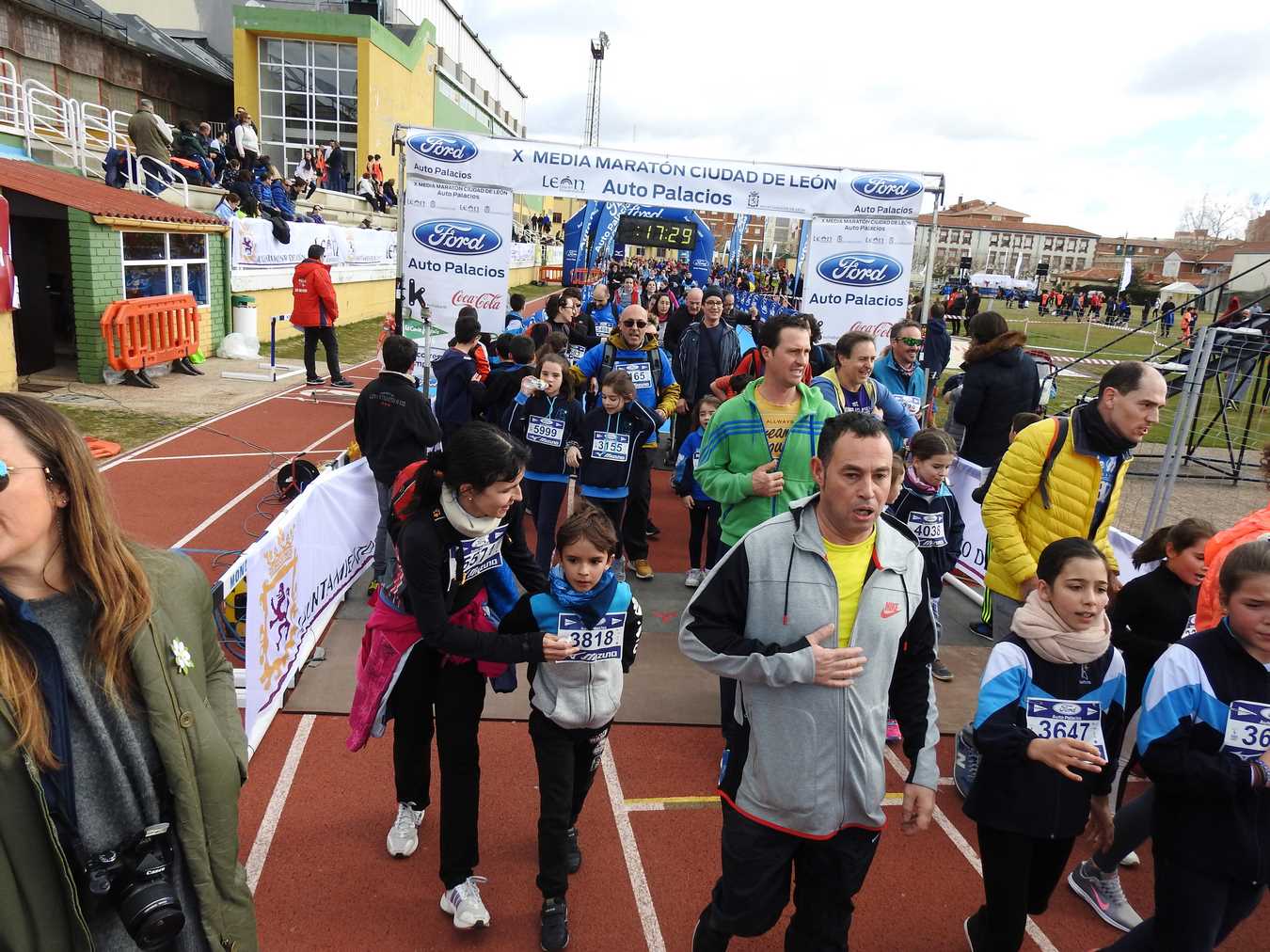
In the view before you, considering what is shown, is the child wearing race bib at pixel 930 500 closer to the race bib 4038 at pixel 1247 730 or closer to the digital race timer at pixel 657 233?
the race bib 4038 at pixel 1247 730

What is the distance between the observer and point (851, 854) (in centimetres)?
260

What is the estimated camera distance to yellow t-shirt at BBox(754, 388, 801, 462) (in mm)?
4492

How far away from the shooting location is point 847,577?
8.39 feet

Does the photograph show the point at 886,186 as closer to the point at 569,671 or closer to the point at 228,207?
the point at 569,671

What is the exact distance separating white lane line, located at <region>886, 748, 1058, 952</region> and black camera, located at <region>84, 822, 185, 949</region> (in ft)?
10.4

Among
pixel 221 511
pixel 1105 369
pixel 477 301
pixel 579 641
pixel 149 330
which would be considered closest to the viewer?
pixel 579 641

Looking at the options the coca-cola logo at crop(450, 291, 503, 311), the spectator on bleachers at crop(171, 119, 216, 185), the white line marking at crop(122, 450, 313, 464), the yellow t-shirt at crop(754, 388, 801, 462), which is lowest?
the white line marking at crop(122, 450, 313, 464)

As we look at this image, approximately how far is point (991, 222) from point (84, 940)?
153 m

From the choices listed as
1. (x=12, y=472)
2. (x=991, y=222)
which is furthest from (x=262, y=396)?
(x=991, y=222)

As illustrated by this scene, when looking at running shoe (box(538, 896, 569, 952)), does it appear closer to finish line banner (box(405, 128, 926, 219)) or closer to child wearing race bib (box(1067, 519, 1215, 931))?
child wearing race bib (box(1067, 519, 1215, 931))

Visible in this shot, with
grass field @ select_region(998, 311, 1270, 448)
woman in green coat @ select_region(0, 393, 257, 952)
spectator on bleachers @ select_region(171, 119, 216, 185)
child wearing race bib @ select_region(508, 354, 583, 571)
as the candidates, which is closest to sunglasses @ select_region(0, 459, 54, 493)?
woman in green coat @ select_region(0, 393, 257, 952)

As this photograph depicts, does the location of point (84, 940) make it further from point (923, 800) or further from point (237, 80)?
point (237, 80)

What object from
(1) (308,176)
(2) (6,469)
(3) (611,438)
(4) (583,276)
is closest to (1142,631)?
(3) (611,438)

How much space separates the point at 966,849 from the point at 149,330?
1545cm
